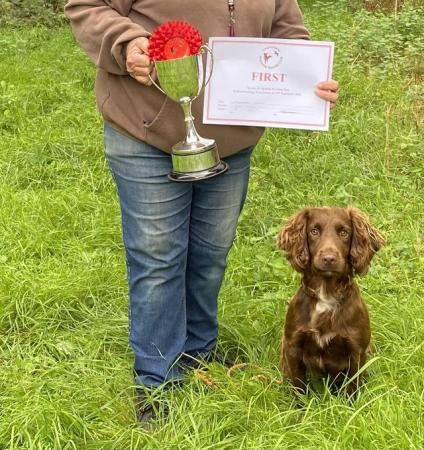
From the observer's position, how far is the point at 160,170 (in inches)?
104

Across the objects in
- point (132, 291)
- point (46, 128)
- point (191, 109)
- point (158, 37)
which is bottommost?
point (46, 128)

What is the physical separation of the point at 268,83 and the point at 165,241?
0.68 metres

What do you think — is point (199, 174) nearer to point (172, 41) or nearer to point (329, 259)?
point (172, 41)

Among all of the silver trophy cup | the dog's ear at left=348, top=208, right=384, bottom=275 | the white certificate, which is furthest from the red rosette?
the dog's ear at left=348, top=208, right=384, bottom=275

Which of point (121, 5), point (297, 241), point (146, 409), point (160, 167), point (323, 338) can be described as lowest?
point (146, 409)

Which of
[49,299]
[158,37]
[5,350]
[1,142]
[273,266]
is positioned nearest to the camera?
[158,37]

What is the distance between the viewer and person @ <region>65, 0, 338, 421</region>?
2.47 m

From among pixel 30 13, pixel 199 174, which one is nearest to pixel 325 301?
pixel 199 174

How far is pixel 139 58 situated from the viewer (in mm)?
2334

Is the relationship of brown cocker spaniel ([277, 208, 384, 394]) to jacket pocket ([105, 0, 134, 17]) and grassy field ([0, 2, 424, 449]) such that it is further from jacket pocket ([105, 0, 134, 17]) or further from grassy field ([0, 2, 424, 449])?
jacket pocket ([105, 0, 134, 17])

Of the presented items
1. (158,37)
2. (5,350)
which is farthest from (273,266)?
(158,37)

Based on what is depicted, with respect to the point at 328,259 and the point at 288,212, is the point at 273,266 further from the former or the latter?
the point at 328,259

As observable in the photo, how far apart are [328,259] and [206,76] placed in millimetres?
802

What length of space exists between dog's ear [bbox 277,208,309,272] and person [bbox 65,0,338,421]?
0.22m
